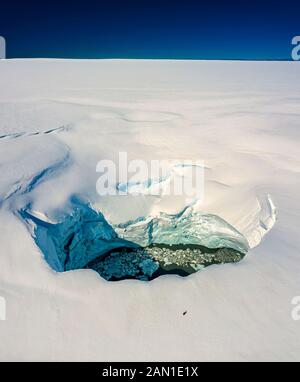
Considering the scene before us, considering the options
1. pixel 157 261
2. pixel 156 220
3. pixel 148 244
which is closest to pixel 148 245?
pixel 148 244

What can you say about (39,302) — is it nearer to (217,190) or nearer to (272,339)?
(272,339)

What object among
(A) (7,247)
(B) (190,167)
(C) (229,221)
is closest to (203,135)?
(B) (190,167)

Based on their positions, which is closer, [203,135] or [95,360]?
[95,360]

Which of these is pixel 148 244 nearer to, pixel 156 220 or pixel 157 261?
pixel 157 261

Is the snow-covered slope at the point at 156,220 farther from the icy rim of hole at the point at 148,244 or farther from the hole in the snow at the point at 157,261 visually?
the hole in the snow at the point at 157,261

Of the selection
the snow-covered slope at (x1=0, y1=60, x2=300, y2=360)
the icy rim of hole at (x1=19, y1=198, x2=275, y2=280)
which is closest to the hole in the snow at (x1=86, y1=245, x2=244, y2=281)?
the icy rim of hole at (x1=19, y1=198, x2=275, y2=280)
